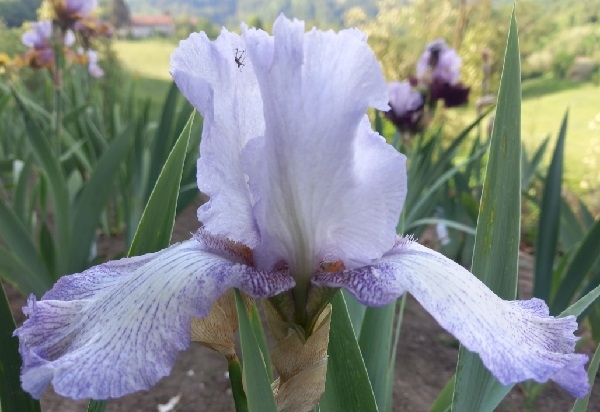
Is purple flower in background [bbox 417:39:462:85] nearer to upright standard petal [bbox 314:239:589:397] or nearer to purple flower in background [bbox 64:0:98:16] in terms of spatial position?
purple flower in background [bbox 64:0:98:16]

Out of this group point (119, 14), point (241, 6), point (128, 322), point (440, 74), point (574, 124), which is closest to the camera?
point (128, 322)

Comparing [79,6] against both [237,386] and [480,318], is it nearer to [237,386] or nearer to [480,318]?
[237,386]

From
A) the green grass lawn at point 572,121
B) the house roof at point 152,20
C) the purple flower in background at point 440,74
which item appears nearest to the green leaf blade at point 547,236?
the purple flower in background at point 440,74

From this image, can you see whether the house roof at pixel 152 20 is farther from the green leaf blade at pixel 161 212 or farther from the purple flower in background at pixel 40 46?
the green leaf blade at pixel 161 212

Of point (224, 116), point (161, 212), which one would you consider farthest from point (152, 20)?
point (224, 116)

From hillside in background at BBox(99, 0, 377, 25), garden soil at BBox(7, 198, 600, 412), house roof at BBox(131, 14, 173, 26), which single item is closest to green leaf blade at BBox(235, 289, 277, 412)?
garden soil at BBox(7, 198, 600, 412)

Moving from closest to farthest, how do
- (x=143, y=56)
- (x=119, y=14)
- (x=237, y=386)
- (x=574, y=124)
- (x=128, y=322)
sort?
(x=128, y=322) < (x=237, y=386) < (x=574, y=124) < (x=119, y=14) < (x=143, y=56)

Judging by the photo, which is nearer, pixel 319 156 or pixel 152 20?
pixel 319 156
